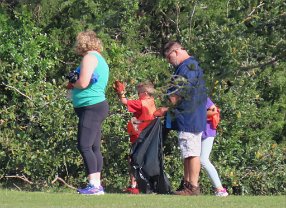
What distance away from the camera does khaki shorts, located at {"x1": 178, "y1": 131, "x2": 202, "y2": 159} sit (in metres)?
10.0

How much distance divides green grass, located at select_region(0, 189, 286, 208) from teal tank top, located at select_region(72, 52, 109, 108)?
106 centimetres

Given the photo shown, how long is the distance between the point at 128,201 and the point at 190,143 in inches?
61.3

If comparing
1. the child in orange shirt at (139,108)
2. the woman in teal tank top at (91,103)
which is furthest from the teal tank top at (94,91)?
the child in orange shirt at (139,108)

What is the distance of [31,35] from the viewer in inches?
492

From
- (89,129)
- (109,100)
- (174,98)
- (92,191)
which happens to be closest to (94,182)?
(92,191)

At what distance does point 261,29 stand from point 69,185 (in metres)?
7.55

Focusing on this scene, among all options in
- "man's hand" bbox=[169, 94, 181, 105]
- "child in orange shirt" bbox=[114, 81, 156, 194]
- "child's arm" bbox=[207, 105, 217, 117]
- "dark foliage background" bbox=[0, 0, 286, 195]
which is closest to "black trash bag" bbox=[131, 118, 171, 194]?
"child in orange shirt" bbox=[114, 81, 156, 194]

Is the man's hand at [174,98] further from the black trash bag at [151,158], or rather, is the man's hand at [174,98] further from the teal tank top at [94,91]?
the black trash bag at [151,158]

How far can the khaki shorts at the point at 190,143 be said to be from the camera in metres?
10.0

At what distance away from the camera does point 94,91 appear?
9.48m

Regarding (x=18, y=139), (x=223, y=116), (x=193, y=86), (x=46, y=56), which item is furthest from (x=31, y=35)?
(x=193, y=86)

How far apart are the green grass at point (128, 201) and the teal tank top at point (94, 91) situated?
1060mm

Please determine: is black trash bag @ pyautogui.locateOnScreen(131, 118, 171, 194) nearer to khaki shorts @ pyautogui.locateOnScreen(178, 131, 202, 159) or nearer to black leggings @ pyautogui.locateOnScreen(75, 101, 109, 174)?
khaki shorts @ pyautogui.locateOnScreen(178, 131, 202, 159)

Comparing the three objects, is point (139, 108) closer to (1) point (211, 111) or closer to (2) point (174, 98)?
(1) point (211, 111)
